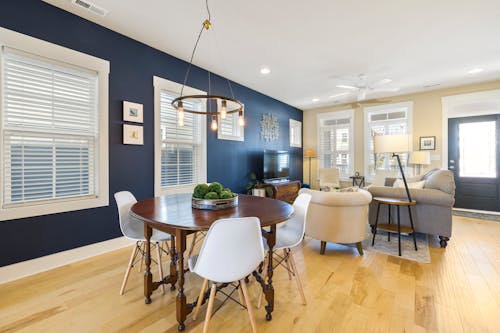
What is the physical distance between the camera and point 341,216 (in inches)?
108

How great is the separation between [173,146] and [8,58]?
2.02m

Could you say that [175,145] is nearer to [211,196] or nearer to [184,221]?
[211,196]

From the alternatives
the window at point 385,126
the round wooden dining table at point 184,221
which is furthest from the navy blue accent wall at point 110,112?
the window at point 385,126

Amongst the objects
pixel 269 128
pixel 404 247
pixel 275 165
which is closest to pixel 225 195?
pixel 404 247

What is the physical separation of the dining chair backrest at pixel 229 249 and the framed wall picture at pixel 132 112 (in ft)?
8.25

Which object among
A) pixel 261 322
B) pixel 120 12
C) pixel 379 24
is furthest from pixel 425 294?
pixel 120 12

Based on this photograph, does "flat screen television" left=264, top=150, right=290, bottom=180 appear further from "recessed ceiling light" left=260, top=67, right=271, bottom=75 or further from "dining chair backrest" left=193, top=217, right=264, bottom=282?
"dining chair backrest" left=193, top=217, right=264, bottom=282

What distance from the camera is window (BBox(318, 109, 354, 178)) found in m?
6.64

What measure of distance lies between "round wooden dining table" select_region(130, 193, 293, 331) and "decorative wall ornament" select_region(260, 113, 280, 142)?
3792 mm

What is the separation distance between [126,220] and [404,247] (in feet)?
11.3

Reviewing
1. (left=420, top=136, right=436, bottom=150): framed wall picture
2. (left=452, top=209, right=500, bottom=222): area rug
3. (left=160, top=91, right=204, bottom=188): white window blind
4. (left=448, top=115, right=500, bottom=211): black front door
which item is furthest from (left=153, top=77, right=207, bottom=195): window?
(left=448, top=115, right=500, bottom=211): black front door

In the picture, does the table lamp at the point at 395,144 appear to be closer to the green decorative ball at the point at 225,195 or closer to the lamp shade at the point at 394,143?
the lamp shade at the point at 394,143

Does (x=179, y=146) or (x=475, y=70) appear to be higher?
(x=475, y=70)

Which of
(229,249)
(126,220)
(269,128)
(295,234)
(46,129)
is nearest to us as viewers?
(229,249)
